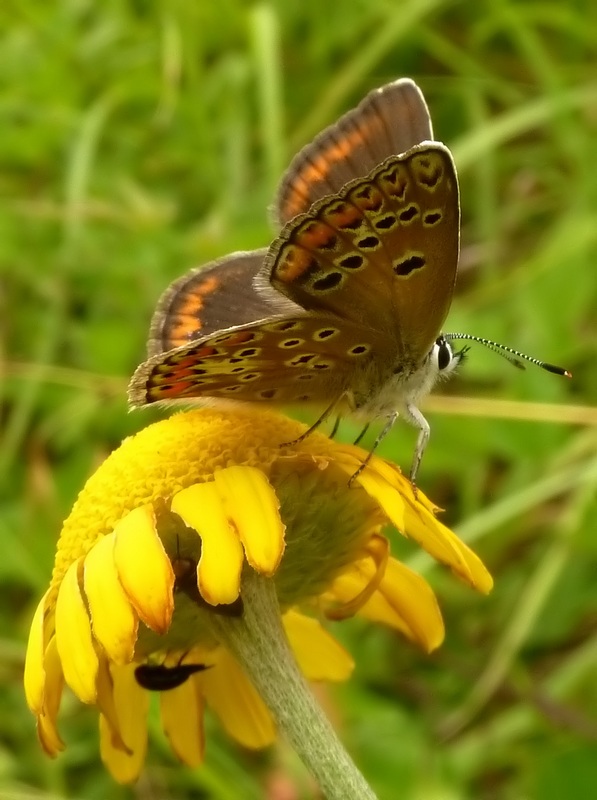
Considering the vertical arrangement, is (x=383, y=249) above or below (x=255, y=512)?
above

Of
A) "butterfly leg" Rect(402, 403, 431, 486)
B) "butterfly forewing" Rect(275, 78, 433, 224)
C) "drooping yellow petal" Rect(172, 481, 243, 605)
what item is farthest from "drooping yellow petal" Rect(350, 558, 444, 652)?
"butterfly forewing" Rect(275, 78, 433, 224)

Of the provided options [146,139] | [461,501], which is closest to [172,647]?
[461,501]

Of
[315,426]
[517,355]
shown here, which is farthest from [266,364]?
[517,355]

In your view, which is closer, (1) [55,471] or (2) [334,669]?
(2) [334,669]

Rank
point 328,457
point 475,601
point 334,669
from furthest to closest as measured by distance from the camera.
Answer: point 475,601
point 334,669
point 328,457

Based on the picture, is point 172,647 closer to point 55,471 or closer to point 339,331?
point 339,331

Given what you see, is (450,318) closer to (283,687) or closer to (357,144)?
(357,144)

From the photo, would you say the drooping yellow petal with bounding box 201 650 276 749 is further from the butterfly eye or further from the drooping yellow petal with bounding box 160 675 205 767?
the butterfly eye
